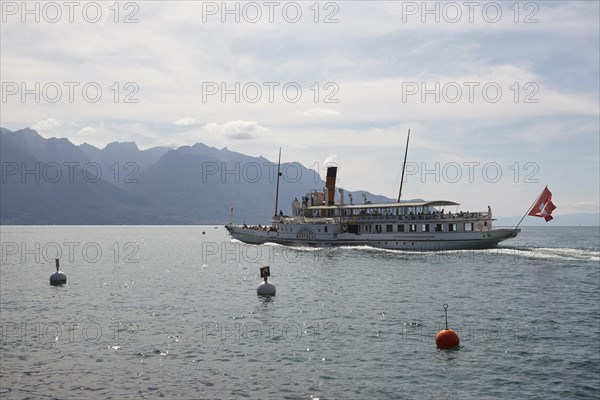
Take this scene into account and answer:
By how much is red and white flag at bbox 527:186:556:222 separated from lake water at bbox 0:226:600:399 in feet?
39.8

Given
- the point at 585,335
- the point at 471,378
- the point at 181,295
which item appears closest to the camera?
the point at 471,378

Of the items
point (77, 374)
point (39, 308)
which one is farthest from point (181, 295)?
point (77, 374)

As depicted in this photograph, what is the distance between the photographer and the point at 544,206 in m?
70.4

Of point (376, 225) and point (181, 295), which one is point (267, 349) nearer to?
point (181, 295)

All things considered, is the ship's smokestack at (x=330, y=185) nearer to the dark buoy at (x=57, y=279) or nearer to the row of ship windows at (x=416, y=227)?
the row of ship windows at (x=416, y=227)

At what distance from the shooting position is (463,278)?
55.1m

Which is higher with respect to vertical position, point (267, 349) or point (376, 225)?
point (376, 225)

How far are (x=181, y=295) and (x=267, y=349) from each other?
23.1 metres

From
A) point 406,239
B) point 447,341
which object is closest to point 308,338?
point 447,341

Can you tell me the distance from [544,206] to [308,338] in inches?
2099

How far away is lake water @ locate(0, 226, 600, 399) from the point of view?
2159cm

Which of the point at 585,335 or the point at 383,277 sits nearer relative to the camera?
the point at 585,335

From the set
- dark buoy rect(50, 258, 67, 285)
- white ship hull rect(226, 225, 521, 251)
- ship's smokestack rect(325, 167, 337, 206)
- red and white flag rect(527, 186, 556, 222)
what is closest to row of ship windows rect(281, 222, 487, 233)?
white ship hull rect(226, 225, 521, 251)

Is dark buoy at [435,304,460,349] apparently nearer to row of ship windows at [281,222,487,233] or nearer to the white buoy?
the white buoy
